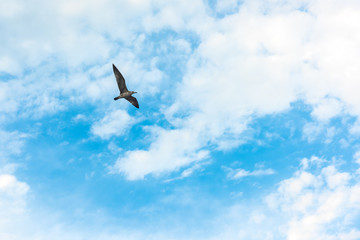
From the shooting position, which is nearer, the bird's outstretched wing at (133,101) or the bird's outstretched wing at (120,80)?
the bird's outstretched wing at (120,80)

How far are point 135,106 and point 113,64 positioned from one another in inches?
373

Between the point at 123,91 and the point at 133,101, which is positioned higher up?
the point at 133,101

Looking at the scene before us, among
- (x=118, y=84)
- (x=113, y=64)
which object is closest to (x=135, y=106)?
(x=118, y=84)

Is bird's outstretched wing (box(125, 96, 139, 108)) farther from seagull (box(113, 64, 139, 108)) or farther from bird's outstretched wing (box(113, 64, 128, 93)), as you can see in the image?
bird's outstretched wing (box(113, 64, 128, 93))

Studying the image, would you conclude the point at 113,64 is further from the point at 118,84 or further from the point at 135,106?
the point at 135,106

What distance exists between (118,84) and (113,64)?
12.1 feet

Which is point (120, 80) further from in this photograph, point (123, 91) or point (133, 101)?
Answer: point (133, 101)

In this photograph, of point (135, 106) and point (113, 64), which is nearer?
point (113, 64)

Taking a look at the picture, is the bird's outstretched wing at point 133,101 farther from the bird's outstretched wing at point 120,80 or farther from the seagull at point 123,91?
the bird's outstretched wing at point 120,80

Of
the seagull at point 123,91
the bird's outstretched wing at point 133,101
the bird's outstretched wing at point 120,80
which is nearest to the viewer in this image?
the bird's outstretched wing at point 120,80

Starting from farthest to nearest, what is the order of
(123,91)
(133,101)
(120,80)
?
(133,101), (123,91), (120,80)

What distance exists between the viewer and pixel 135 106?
183 ft

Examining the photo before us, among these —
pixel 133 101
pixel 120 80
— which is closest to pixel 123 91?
pixel 120 80

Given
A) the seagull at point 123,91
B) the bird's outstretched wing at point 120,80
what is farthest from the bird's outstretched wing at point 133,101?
the bird's outstretched wing at point 120,80
